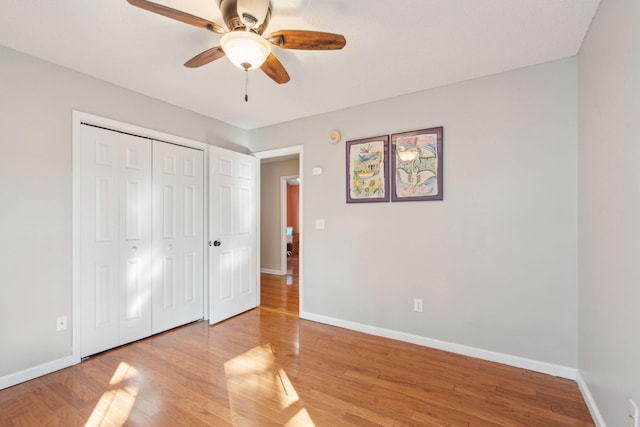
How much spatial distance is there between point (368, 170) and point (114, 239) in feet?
8.31

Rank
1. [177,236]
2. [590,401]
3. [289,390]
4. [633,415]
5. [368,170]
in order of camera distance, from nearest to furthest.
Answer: [633,415] < [590,401] < [289,390] < [368,170] < [177,236]

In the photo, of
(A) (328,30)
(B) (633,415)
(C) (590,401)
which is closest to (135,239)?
(A) (328,30)

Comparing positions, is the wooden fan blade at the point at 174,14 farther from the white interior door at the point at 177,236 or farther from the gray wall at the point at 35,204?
the white interior door at the point at 177,236

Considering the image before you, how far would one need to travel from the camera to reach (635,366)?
1.20 m

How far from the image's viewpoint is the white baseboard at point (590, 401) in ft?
5.23

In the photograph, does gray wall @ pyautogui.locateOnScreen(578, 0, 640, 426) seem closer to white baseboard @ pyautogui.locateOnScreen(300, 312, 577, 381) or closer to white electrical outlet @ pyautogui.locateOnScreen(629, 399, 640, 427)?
white electrical outlet @ pyautogui.locateOnScreen(629, 399, 640, 427)

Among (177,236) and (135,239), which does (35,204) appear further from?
(177,236)

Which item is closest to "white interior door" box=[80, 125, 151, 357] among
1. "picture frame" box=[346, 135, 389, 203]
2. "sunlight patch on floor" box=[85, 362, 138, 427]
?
"sunlight patch on floor" box=[85, 362, 138, 427]

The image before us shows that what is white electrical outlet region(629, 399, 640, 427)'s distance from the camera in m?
1.18

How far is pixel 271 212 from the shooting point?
606 centimetres

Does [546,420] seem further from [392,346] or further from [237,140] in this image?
[237,140]

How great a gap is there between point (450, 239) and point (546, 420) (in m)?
1.34

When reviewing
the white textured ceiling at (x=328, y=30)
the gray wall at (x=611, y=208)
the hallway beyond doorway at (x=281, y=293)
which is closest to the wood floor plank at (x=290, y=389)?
the gray wall at (x=611, y=208)

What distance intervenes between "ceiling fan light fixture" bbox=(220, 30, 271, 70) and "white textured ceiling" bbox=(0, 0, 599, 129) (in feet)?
0.92
